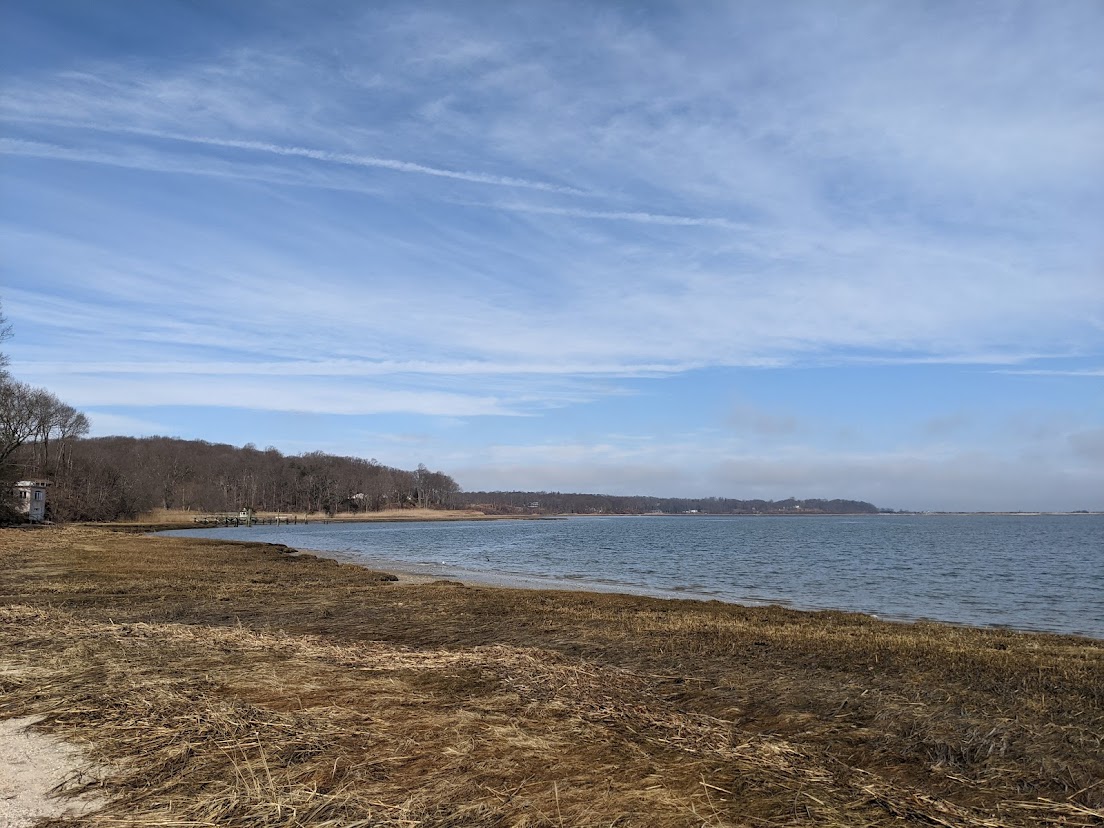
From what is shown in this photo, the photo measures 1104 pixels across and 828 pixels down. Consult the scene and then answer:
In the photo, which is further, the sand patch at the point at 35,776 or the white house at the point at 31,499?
the white house at the point at 31,499

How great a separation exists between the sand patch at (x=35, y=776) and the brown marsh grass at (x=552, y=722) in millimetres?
201

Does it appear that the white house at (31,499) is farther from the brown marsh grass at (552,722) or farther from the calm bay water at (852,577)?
the brown marsh grass at (552,722)

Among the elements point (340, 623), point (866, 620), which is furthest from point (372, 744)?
point (866, 620)

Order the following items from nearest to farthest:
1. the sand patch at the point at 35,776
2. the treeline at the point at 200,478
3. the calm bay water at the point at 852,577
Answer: the sand patch at the point at 35,776, the calm bay water at the point at 852,577, the treeline at the point at 200,478

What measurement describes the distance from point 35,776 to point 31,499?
281 ft

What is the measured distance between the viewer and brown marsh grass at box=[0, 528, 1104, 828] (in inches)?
190

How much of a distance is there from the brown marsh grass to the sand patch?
0.20 metres

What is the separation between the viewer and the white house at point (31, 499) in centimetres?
7162

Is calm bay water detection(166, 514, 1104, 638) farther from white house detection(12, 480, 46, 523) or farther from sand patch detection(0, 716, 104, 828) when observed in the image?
white house detection(12, 480, 46, 523)

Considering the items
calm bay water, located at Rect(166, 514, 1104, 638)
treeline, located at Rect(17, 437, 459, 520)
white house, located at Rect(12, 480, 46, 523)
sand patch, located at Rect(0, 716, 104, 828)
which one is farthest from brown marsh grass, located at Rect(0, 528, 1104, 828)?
treeline, located at Rect(17, 437, 459, 520)

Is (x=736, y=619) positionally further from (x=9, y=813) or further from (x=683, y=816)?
(x=9, y=813)

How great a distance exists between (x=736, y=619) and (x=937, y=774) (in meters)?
11.2

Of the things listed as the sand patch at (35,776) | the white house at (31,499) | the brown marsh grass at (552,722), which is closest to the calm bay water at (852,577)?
the brown marsh grass at (552,722)

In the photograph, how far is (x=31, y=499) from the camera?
74.9m
